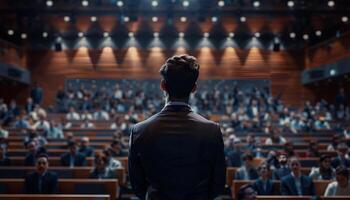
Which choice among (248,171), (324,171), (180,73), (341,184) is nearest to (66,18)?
(248,171)

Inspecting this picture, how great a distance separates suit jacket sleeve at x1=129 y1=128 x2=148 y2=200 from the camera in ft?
5.83

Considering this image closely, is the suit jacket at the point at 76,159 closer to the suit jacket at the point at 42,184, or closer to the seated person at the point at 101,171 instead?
the seated person at the point at 101,171

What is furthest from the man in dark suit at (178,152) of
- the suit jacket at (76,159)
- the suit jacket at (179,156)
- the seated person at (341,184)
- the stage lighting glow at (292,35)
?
the stage lighting glow at (292,35)

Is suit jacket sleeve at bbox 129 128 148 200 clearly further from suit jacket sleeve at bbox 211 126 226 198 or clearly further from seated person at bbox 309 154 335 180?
seated person at bbox 309 154 335 180

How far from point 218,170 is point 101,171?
18.3 ft

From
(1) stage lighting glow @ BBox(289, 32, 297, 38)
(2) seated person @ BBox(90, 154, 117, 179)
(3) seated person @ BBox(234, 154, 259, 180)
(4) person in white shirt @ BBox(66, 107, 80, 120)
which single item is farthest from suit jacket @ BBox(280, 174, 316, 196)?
(1) stage lighting glow @ BBox(289, 32, 297, 38)

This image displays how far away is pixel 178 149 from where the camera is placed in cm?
173

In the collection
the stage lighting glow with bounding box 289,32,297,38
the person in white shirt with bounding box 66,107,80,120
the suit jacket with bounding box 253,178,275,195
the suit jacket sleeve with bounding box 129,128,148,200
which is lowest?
the suit jacket with bounding box 253,178,275,195

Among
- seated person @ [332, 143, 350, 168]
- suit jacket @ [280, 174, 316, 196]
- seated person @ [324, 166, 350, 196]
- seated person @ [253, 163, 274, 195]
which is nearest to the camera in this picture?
seated person @ [324, 166, 350, 196]

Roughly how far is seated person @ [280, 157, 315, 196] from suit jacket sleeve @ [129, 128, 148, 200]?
4408mm

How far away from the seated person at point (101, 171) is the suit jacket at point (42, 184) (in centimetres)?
114

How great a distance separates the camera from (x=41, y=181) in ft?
19.5

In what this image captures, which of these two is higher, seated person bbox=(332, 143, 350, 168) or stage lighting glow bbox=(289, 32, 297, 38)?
stage lighting glow bbox=(289, 32, 297, 38)

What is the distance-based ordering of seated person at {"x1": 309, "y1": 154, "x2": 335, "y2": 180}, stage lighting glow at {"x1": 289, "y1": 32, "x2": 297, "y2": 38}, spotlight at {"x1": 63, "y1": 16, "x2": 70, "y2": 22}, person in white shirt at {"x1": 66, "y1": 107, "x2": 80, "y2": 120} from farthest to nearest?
stage lighting glow at {"x1": 289, "y1": 32, "x2": 297, "y2": 38}, spotlight at {"x1": 63, "y1": 16, "x2": 70, "y2": 22}, person in white shirt at {"x1": 66, "y1": 107, "x2": 80, "y2": 120}, seated person at {"x1": 309, "y1": 154, "x2": 335, "y2": 180}
